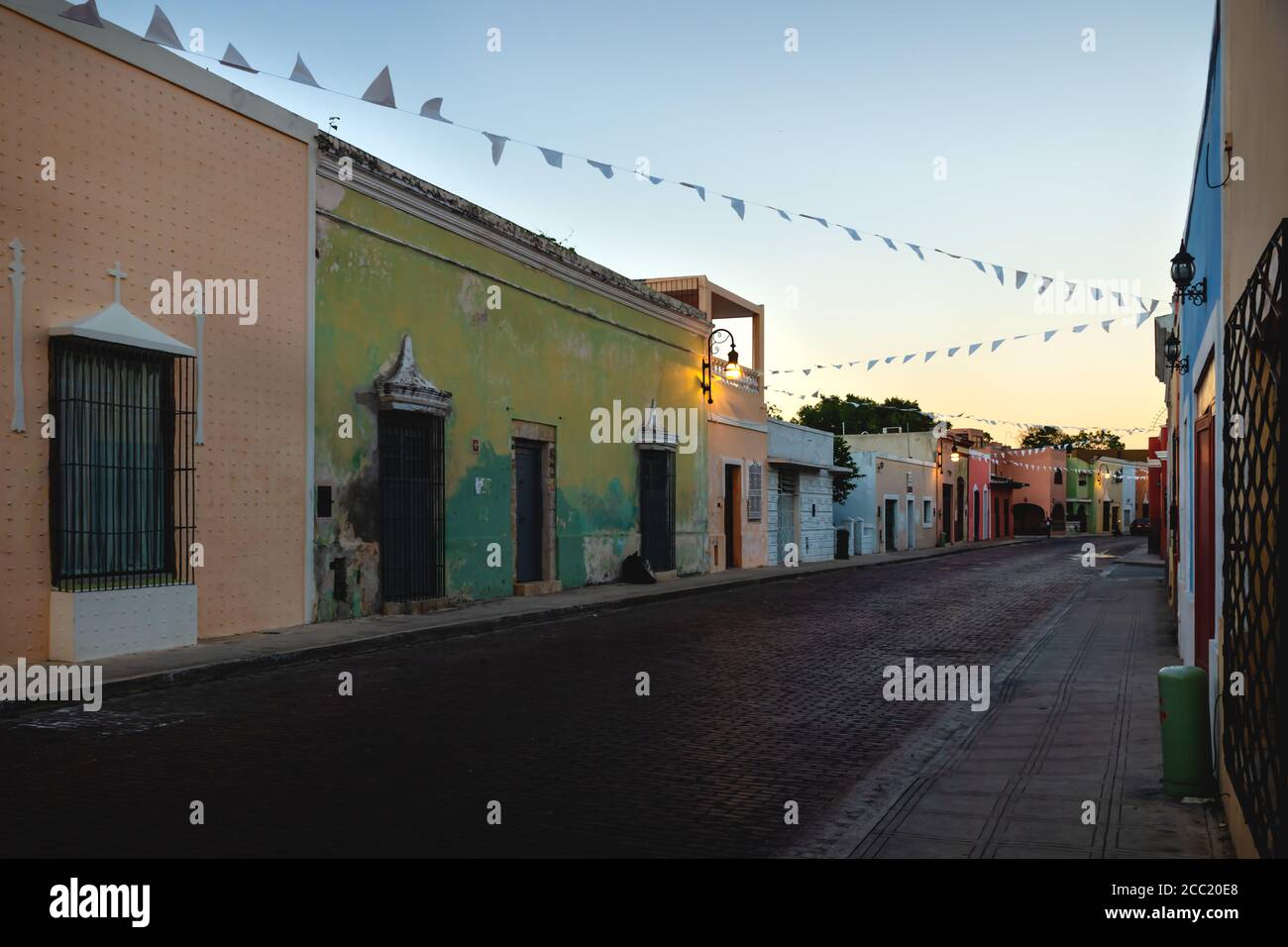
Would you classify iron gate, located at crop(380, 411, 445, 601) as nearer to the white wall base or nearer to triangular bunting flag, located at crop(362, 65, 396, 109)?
the white wall base

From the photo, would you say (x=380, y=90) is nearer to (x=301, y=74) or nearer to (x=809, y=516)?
→ (x=301, y=74)

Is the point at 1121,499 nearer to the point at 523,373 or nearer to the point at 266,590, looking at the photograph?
the point at 523,373

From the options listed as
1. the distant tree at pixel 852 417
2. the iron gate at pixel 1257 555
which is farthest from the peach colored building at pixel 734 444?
the distant tree at pixel 852 417


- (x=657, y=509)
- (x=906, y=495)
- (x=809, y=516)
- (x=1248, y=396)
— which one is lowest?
(x=809, y=516)

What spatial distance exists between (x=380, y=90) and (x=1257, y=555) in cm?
667

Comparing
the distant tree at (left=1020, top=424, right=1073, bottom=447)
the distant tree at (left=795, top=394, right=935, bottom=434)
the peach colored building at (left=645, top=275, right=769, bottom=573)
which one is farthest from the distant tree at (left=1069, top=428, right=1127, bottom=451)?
the peach colored building at (left=645, top=275, right=769, bottom=573)

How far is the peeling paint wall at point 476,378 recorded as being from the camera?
47.1 feet

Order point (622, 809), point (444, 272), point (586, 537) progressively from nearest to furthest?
point (622, 809) → point (444, 272) → point (586, 537)

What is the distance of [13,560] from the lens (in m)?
9.78

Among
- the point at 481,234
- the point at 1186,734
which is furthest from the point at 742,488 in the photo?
the point at 1186,734

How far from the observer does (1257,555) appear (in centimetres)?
378

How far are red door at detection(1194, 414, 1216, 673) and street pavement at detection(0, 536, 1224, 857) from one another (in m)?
0.83
